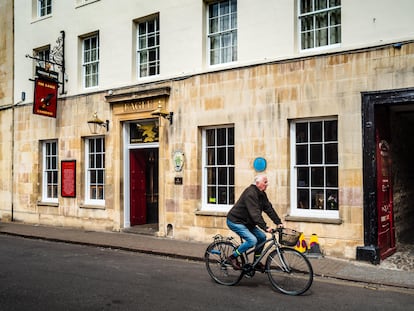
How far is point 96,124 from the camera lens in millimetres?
15500

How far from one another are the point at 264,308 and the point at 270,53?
7072 mm

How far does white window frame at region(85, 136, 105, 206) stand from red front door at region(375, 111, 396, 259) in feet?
29.9

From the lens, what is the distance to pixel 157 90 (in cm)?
1361

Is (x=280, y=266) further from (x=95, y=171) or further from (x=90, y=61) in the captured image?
(x=90, y=61)

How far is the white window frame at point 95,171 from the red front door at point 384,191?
910 cm

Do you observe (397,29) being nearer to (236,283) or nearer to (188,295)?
(236,283)

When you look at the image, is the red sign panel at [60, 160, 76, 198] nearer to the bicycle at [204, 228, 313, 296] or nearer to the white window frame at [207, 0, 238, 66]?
the white window frame at [207, 0, 238, 66]

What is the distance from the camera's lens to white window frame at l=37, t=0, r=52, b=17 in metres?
18.0

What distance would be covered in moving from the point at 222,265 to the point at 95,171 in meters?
9.24

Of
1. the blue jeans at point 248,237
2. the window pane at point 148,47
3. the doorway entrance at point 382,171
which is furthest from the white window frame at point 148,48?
the blue jeans at point 248,237

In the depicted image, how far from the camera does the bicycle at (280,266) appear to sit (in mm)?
7074

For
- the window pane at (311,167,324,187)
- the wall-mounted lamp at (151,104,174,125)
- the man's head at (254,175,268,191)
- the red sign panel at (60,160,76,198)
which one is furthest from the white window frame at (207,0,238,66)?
the red sign panel at (60,160,76,198)

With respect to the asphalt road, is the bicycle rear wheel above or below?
above

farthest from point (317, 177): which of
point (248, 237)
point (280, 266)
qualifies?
point (280, 266)
